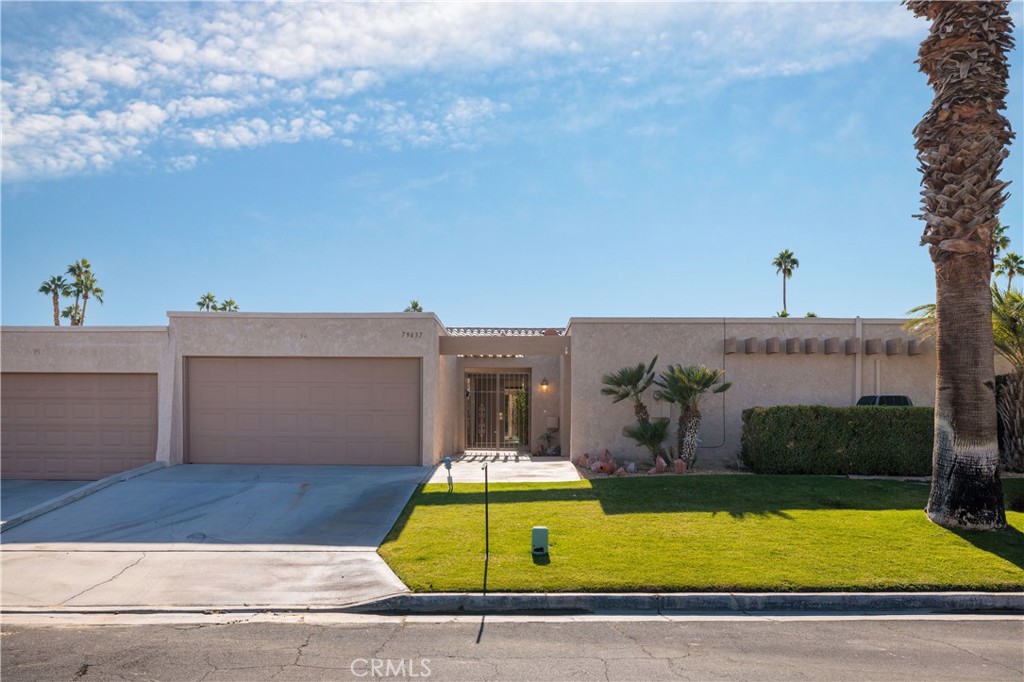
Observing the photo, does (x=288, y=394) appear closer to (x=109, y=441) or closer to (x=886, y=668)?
(x=109, y=441)

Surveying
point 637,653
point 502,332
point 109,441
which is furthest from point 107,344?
point 637,653

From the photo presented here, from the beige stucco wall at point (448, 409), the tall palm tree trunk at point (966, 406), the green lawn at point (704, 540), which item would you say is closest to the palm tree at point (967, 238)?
the tall palm tree trunk at point (966, 406)

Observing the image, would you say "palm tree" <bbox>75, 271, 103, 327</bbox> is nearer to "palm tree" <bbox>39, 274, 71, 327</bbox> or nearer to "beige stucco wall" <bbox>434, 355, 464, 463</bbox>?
"palm tree" <bbox>39, 274, 71, 327</bbox>

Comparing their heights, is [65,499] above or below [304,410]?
below

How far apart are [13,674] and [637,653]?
17.4 feet

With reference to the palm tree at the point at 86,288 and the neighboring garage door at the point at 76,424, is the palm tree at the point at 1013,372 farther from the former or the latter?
the palm tree at the point at 86,288

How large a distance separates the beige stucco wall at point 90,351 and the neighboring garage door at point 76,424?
28cm

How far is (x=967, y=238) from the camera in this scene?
1087cm

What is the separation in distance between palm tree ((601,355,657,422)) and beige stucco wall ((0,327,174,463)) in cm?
1051

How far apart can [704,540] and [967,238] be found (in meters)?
5.97

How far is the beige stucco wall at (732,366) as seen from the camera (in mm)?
17609

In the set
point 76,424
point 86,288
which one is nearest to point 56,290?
point 86,288

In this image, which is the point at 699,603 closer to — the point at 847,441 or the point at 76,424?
the point at 847,441

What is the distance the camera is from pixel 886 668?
6.15m
